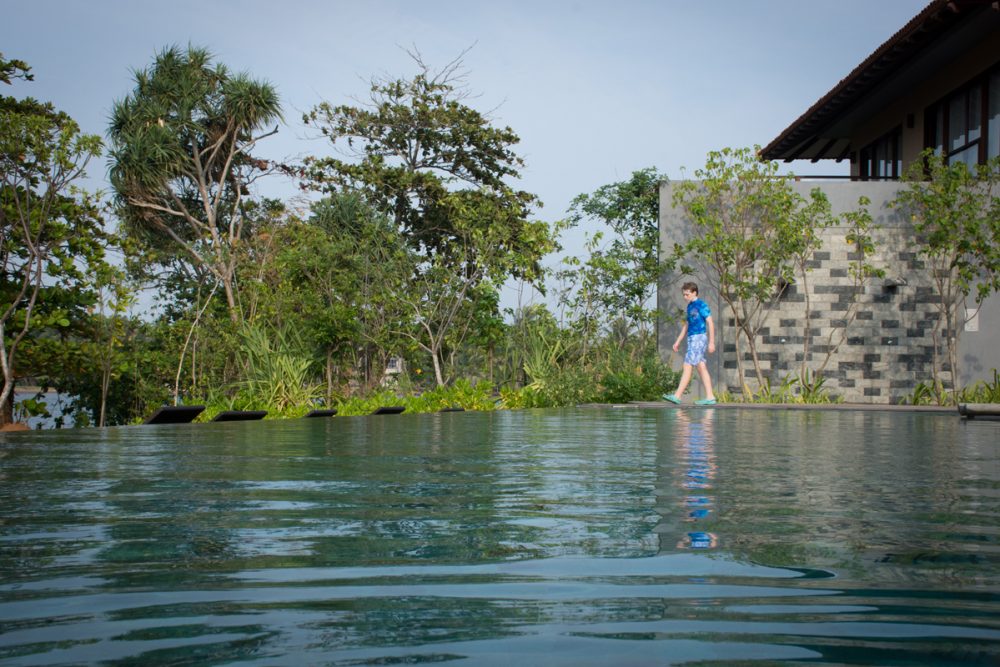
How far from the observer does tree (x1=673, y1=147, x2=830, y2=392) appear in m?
15.0

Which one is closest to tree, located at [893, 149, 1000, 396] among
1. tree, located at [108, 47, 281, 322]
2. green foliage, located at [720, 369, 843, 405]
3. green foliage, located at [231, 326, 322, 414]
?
green foliage, located at [720, 369, 843, 405]

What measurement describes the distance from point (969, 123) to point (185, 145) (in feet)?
57.9

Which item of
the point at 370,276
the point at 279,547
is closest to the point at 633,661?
the point at 279,547

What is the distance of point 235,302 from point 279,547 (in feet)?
58.7

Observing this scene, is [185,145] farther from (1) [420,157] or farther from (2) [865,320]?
(2) [865,320]

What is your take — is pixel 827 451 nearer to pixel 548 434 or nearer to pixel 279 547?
pixel 548 434

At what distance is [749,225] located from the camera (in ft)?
50.9

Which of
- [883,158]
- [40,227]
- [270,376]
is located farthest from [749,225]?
[40,227]

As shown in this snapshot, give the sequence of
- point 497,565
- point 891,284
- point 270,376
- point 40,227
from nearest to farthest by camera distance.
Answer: point 497,565
point 40,227
point 270,376
point 891,284

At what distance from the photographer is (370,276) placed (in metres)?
16.3

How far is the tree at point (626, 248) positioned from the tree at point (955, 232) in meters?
4.36

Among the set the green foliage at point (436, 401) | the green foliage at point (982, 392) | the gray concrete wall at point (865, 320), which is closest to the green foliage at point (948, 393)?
the green foliage at point (982, 392)

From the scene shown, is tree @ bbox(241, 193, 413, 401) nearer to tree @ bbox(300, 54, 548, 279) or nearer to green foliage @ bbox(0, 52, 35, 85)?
green foliage @ bbox(0, 52, 35, 85)

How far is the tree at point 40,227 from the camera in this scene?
37.9ft
